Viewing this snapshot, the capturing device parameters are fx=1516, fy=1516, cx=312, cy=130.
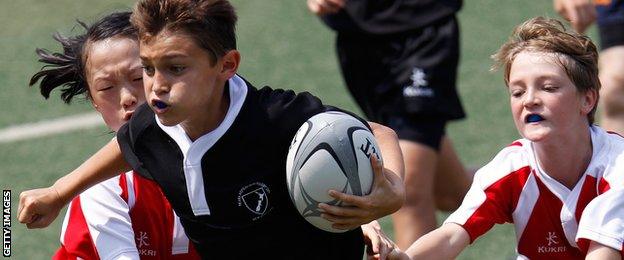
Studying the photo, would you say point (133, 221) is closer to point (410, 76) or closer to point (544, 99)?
point (544, 99)

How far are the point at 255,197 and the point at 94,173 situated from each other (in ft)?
1.98

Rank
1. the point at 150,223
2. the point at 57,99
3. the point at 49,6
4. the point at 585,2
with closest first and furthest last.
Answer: the point at 150,223
the point at 585,2
the point at 57,99
the point at 49,6

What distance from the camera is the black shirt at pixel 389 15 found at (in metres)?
7.29

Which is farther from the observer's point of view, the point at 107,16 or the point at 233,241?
the point at 107,16

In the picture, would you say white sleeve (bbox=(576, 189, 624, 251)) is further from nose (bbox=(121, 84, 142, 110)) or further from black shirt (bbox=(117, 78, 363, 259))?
nose (bbox=(121, 84, 142, 110))

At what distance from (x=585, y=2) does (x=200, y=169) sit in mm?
2101

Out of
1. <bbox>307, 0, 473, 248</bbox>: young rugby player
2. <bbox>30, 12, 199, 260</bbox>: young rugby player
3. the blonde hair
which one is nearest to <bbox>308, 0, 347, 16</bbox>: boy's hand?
<bbox>307, 0, 473, 248</bbox>: young rugby player

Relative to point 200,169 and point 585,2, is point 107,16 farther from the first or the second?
point 585,2

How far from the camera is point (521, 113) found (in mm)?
4949

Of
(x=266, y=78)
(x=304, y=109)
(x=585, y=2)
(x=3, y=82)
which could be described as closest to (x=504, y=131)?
(x=266, y=78)

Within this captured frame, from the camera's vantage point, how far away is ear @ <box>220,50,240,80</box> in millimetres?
4812

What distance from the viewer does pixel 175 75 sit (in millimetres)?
4715

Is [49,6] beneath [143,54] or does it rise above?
beneath

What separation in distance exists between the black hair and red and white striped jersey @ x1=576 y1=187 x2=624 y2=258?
1.72m
